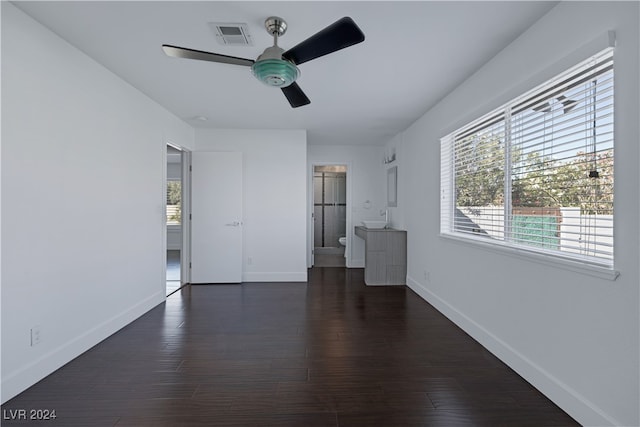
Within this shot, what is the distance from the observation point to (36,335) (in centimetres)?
203

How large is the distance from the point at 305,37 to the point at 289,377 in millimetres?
2383

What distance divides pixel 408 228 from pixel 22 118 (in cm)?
428

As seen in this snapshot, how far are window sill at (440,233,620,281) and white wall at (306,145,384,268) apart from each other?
10.8ft

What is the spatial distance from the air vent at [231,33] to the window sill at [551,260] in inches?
96.0

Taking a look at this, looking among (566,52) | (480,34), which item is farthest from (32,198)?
(566,52)

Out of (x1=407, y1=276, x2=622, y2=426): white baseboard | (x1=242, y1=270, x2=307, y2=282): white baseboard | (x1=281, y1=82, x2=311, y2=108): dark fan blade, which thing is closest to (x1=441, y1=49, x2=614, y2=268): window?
(x1=407, y1=276, x2=622, y2=426): white baseboard

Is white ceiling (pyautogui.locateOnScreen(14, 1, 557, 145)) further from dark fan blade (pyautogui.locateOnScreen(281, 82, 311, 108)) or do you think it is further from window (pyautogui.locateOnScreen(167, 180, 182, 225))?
window (pyautogui.locateOnScreen(167, 180, 182, 225))

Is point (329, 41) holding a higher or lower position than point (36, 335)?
higher

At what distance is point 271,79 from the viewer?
6.65 feet

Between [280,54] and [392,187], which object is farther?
[392,187]

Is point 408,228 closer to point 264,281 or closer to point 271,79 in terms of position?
point 264,281

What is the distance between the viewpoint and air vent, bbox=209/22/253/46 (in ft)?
6.64

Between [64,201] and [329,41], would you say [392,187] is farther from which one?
[64,201]

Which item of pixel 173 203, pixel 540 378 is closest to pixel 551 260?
pixel 540 378
